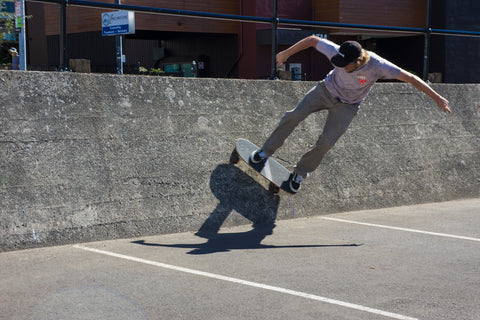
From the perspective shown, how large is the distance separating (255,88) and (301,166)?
108 centimetres

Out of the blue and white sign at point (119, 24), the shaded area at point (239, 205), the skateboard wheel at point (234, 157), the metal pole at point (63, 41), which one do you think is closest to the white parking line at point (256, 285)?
the shaded area at point (239, 205)

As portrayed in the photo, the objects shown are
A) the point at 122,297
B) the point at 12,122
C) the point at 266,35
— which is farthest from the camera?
the point at 266,35

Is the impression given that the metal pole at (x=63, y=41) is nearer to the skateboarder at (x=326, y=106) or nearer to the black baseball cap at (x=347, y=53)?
the skateboarder at (x=326, y=106)

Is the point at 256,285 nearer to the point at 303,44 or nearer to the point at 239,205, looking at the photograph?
the point at 239,205

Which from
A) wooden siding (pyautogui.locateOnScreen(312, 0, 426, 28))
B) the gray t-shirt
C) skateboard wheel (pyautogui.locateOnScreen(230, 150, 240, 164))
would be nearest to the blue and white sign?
skateboard wheel (pyautogui.locateOnScreen(230, 150, 240, 164))

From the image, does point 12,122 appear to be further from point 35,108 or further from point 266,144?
point 266,144

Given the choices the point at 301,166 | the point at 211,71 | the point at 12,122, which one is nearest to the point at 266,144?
the point at 301,166

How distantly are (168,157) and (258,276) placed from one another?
205 centimetres

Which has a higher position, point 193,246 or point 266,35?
point 266,35

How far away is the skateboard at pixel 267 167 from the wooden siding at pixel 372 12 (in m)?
18.3

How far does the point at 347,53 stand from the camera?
5898 millimetres

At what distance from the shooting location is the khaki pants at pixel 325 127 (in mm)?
6434

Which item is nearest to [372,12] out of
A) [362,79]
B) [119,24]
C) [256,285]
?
[119,24]

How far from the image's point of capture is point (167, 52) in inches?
1161
